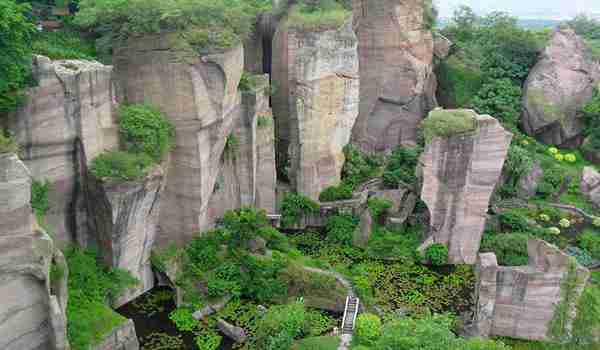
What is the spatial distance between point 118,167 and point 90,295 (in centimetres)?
419

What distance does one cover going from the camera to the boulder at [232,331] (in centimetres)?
1989

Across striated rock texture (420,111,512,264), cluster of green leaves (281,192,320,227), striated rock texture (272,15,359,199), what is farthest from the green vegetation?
cluster of green leaves (281,192,320,227)

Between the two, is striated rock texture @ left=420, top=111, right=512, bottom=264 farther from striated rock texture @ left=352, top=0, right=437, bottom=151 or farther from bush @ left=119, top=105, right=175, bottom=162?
bush @ left=119, top=105, right=175, bottom=162

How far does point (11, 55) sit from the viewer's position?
16938 mm

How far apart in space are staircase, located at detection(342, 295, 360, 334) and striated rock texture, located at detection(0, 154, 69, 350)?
28.2 ft

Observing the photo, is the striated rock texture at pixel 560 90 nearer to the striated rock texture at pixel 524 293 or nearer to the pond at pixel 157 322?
the striated rock texture at pixel 524 293

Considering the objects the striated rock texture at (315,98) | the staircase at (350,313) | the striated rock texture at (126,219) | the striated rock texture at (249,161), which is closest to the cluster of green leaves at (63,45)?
the striated rock texture at (126,219)

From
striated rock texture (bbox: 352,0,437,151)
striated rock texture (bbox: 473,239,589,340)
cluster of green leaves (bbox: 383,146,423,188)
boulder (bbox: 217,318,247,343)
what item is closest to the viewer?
striated rock texture (bbox: 473,239,589,340)

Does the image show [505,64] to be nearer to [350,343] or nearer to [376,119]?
[376,119]

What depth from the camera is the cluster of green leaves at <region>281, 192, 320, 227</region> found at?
27.7 metres

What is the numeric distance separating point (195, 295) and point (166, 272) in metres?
1.41

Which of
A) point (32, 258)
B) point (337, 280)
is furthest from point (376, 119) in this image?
point (32, 258)

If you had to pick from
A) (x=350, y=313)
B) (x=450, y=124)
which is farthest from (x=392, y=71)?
(x=350, y=313)

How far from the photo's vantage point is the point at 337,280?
2188 centimetres
